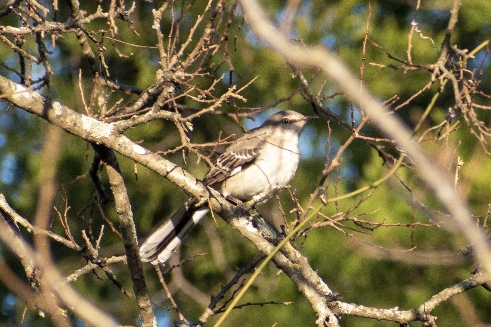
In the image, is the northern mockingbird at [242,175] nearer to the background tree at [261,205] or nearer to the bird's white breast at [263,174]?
the bird's white breast at [263,174]

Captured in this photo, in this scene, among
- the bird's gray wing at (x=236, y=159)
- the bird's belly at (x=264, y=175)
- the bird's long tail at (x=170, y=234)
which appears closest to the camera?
the bird's long tail at (x=170, y=234)

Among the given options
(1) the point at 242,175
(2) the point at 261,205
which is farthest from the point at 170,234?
(2) the point at 261,205

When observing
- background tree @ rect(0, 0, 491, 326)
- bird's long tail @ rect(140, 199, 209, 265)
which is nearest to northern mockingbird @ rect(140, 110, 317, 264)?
bird's long tail @ rect(140, 199, 209, 265)

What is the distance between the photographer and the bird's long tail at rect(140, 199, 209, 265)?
5.97 meters

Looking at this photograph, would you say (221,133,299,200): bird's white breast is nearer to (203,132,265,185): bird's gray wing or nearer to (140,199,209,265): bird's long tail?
(203,132,265,185): bird's gray wing

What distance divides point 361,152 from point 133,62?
133 inches

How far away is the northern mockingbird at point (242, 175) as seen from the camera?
19.8 ft

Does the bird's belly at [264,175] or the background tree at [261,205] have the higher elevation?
the background tree at [261,205]

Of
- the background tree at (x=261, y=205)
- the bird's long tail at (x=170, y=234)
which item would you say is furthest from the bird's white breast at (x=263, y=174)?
the bird's long tail at (x=170, y=234)

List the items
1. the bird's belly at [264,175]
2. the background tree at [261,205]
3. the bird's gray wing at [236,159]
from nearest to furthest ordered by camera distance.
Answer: the bird's belly at [264,175]
the bird's gray wing at [236,159]
the background tree at [261,205]

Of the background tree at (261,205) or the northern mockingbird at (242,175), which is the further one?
the background tree at (261,205)

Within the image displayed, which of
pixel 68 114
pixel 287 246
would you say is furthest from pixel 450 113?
pixel 68 114

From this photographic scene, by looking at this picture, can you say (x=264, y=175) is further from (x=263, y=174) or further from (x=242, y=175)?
(x=242, y=175)

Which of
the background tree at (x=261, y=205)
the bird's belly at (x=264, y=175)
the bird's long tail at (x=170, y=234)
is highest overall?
the background tree at (x=261, y=205)
